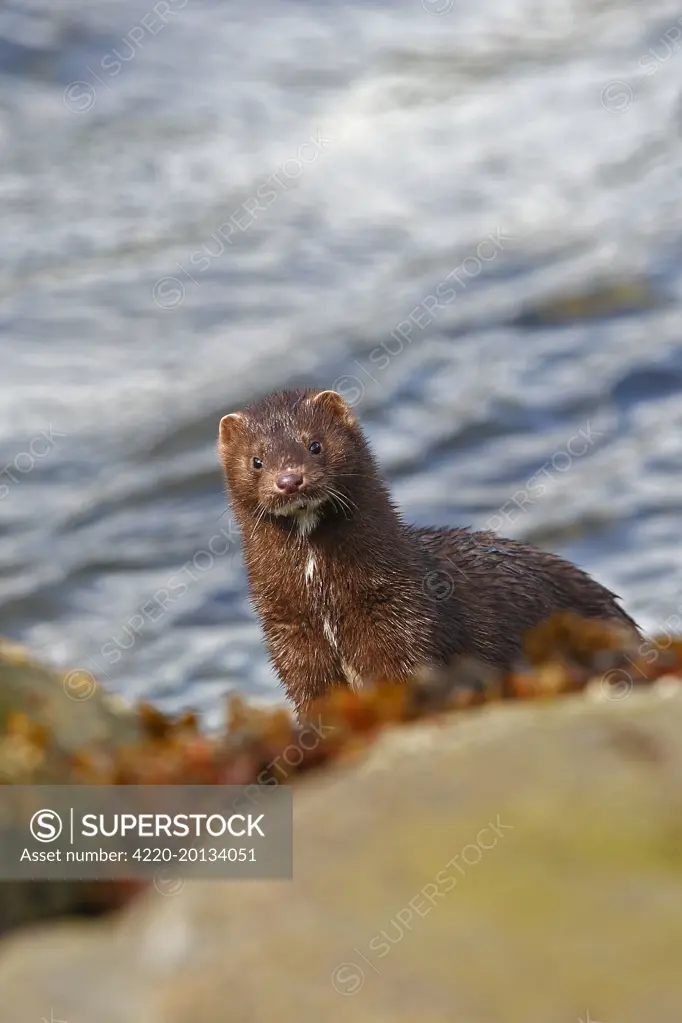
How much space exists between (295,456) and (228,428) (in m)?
0.72

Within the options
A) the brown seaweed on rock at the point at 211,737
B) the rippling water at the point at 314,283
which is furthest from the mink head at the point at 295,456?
the rippling water at the point at 314,283

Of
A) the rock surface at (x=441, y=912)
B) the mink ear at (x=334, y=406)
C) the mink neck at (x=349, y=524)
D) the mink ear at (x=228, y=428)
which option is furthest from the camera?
the mink ear at (x=228, y=428)

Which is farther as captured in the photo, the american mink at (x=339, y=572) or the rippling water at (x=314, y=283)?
the rippling water at (x=314, y=283)

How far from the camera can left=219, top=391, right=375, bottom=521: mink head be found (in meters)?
8.98

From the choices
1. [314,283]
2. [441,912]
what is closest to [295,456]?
[441,912]

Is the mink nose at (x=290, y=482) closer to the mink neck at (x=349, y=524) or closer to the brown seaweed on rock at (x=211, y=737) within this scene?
the mink neck at (x=349, y=524)

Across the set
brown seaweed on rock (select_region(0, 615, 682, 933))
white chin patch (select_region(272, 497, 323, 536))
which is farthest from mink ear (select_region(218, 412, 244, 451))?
brown seaweed on rock (select_region(0, 615, 682, 933))

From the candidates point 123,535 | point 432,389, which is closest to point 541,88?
point 432,389

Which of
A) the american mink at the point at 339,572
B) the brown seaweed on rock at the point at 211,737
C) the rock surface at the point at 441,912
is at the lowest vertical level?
the rock surface at the point at 441,912

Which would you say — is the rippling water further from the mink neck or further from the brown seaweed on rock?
the brown seaweed on rock

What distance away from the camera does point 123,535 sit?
16.7 meters

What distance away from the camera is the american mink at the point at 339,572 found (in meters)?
8.95

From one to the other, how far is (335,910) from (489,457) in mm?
13237

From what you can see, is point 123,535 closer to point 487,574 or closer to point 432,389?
point 432,389
